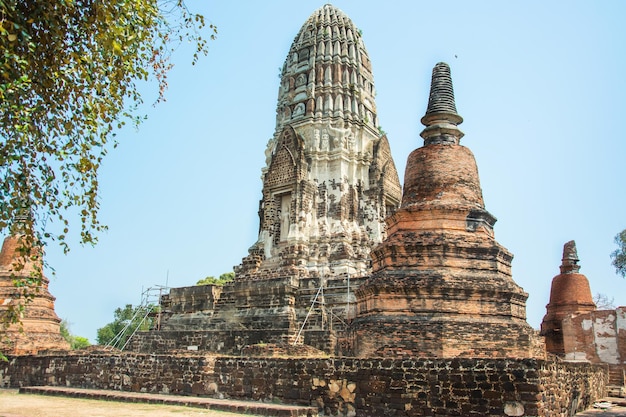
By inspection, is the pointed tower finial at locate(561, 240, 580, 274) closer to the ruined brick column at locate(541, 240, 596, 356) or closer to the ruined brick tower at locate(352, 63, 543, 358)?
the ruined brick column at locate(541, 240, 596, 356)

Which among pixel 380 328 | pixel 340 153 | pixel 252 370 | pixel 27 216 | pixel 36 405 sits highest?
pixel 340 153

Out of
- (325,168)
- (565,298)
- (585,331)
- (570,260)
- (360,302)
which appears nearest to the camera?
(360,302)

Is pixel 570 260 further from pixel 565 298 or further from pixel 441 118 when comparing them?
pixel 441 118

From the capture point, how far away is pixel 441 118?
548 inches

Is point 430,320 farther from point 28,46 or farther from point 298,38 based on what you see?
point 298,38

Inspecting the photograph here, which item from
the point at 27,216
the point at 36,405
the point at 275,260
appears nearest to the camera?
the point at 27,216

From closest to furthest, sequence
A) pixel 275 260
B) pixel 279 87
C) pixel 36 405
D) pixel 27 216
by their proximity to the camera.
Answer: pixel 27 216 → pixel 36 405 → pixel 275 260 → pixel 279 87

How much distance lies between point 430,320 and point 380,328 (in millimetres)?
992

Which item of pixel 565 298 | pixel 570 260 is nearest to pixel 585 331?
pixel 565 298

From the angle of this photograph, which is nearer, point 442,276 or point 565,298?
point 442,276

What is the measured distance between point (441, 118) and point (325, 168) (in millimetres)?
10233

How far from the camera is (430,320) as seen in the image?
37.1 feet

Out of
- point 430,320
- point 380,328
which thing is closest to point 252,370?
point 380,328

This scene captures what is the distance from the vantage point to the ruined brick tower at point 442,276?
36.8 ft
